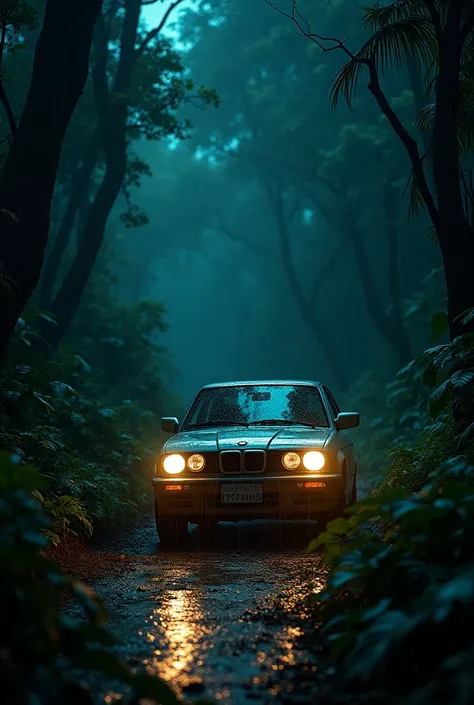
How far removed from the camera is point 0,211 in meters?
7.72

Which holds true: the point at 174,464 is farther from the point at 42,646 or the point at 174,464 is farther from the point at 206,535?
the point at 42,646

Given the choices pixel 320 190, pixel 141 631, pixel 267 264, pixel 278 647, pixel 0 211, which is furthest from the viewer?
pixel 267 264

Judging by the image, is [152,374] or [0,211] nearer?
[0,211]

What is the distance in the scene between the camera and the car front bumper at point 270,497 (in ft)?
27.2

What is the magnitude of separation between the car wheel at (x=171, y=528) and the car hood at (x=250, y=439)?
642 mm

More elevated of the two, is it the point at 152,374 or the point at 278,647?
the point at 152,374

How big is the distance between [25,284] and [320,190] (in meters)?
29.4

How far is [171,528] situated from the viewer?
8.62 metres

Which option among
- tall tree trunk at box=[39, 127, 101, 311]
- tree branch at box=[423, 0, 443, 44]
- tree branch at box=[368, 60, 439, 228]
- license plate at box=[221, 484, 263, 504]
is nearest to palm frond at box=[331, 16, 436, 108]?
tree branch at box=[368, 60, 439, 228]

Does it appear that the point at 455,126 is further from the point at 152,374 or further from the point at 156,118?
the point at 152,374

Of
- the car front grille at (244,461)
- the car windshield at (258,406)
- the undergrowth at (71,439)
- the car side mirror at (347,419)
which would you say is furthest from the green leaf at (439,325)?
the undergrowth at (71,439)

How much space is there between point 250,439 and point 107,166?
32.6 feet

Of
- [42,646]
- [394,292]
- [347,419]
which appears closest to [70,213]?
[394,292]

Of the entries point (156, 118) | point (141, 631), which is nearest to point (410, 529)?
point (141, 631)
